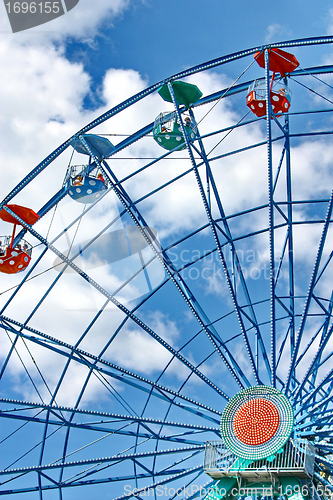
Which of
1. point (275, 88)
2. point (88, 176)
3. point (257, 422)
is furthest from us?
point (88, 176)

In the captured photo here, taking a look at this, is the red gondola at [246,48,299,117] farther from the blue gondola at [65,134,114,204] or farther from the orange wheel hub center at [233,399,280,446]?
the orange wheel hub center at [233,399,280,446]

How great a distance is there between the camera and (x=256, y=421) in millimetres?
17312

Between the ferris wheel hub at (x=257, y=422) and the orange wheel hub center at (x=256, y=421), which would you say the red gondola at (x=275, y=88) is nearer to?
the ferris wheel hub at (x=257, y=422)

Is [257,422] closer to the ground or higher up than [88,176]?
closer to the ground

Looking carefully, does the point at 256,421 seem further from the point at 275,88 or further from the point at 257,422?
the point at 275,88

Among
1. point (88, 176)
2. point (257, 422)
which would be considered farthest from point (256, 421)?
point (88, 176)

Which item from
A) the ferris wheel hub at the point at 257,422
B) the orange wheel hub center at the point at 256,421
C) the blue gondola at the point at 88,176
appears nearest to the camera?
the ferris wheel hub at the point at 257,422

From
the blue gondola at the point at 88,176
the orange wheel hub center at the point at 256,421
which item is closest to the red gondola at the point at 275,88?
the blue gondola at the point at 88,176

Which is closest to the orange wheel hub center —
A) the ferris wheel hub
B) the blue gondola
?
the ferris wheel hub

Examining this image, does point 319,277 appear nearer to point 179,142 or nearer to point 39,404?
point 179,142

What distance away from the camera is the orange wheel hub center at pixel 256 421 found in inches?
669

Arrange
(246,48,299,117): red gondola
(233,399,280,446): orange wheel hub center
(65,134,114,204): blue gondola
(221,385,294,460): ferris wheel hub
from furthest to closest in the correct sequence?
(65,134,114,204): blue gondola → (246,48,299,117): red gondola → (233,399,280,446): orange wheel hub center → (221,385,294,460): ferris wheel hub

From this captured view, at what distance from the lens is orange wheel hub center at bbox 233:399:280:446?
1698cm

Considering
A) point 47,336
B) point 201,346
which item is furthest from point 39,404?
point 201,346
